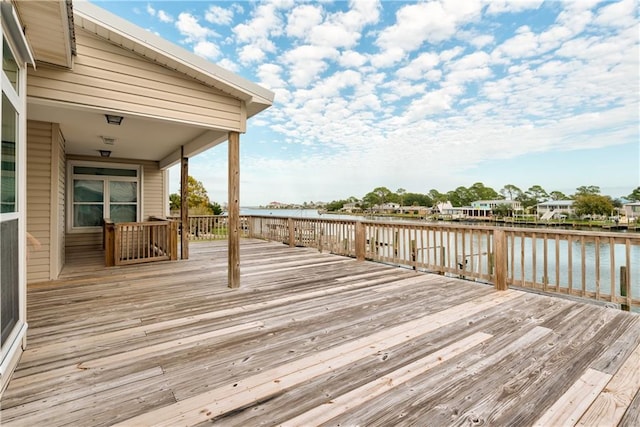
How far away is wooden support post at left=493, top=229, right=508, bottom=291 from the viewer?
3891 millimetres

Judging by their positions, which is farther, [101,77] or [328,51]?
[328,51]

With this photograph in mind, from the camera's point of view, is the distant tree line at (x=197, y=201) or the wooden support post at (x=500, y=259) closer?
the wooden support post at (x=500, y=259)

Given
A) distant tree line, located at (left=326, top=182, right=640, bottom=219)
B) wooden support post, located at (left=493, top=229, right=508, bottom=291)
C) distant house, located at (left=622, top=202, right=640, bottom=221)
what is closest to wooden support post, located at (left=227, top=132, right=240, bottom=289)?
wooden support post, located at (left=493, top=229, right=508, bottom=291)

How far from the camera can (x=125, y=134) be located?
521 cm

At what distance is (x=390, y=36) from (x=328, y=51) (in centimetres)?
312

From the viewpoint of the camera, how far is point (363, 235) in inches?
237

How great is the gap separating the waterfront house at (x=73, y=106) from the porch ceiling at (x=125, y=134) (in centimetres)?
2

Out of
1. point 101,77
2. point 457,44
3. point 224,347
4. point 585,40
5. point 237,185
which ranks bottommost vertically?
point 224,347

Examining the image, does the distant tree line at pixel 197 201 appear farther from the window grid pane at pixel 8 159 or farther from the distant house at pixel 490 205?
the distant house at pixel 490 205

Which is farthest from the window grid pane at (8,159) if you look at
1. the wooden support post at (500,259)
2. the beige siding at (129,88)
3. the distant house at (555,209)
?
the distant house at (555,209)

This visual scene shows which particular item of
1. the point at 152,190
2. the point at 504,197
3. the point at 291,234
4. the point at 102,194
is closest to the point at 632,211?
the point at 504,197

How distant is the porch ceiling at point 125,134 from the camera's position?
4078mm

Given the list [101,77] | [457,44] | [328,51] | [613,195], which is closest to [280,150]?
[328,51]

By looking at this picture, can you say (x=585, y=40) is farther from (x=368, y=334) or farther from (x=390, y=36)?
(x=368, y=334)
